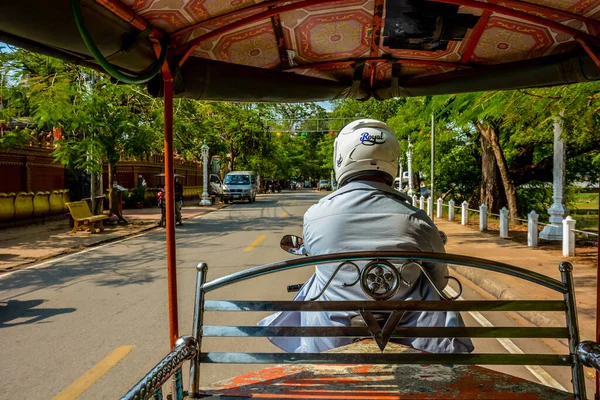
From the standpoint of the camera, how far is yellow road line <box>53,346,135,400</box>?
412cm

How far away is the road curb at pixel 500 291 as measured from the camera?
627cm

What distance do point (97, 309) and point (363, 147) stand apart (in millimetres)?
5587

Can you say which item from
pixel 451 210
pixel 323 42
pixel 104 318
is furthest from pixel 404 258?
pixel 451 210

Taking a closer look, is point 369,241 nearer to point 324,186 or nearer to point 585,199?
point 585,199

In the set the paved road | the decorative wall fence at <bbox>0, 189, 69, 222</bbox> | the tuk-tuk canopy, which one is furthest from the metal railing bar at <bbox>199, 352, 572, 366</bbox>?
the decorative wall fence at <bbox>0, 189, 69, 222</bbox>

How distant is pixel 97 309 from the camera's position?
7.02 metres

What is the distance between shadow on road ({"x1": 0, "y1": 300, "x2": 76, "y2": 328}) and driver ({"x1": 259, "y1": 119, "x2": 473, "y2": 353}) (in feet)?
16.5

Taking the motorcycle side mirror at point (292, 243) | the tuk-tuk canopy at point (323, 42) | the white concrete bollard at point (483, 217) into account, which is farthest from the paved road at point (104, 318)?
the white concrete bollard at point (483, 217)

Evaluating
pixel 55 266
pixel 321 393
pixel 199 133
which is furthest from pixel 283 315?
pixel 199 133

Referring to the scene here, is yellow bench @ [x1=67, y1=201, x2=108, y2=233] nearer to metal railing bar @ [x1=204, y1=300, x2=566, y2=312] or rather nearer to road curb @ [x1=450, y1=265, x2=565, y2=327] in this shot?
road curb @ [x1=450, y1=265, x2=565, y2=327]

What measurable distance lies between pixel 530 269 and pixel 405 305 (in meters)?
8.31

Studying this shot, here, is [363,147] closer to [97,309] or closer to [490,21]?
[490,21]

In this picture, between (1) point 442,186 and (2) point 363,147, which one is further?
(1) point 442,186

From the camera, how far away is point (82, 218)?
1675 cm
